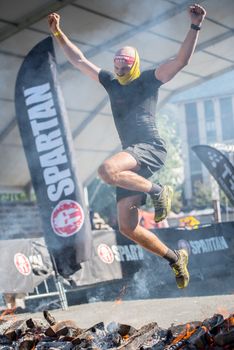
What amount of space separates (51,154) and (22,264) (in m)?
1.95

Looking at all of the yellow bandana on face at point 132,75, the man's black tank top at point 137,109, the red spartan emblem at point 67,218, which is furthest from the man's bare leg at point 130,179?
the red spartan emblem at point 67,218

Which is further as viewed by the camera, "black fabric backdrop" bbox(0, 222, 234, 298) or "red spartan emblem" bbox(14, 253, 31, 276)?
"black fabric backdrop" bbox(0, 222, 234, 298)

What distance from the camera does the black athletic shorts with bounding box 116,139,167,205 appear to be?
5.09 meters

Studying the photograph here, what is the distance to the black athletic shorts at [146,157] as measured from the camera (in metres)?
5.09

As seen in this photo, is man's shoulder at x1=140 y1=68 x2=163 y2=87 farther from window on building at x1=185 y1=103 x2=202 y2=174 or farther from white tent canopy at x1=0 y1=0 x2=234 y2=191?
window on building at x1=185 y1=103 x2=202 y2=174

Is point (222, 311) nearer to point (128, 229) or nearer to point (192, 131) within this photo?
point (128, 229)

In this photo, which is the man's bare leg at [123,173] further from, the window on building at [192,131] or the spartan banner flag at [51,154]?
the window on building at [192,131]

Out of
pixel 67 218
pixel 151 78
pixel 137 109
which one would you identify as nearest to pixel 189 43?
pixel 151 78

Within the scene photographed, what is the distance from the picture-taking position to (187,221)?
1456cm

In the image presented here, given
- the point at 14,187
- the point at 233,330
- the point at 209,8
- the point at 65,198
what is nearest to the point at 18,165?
the point at 14,187

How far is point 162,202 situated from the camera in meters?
5.24

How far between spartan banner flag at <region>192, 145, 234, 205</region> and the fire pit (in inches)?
170

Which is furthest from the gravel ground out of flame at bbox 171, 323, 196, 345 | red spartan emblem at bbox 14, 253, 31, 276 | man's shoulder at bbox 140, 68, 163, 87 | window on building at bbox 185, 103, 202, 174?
window on building at bbox 185, 103, 202, 174

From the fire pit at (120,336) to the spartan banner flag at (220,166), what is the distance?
Answer: 4.32 m
